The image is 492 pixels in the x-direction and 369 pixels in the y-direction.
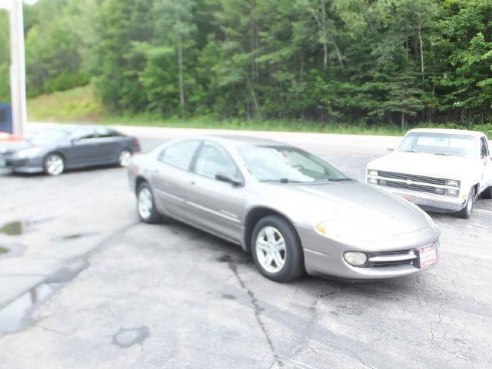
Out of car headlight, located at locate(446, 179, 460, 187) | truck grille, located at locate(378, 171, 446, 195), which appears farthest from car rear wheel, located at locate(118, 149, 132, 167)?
car headlight, located at locate(446, 179, 460, 187)

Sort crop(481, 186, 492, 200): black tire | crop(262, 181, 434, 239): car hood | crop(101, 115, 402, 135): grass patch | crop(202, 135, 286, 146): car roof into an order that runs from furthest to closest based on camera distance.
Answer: crop(101, 115, 402, 135): grass patch, crop(481, 186, 492, 200): black tire, crop(202, 135, 286, 146): car roof, crop(262, 181, 434, 239): car hood

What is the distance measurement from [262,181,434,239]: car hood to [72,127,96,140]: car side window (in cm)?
899

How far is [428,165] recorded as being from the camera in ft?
24.7

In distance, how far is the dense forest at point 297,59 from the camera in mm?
24516

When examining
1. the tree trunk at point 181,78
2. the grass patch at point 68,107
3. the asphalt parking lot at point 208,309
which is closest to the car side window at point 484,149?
the asphalt parking lot at point 208,309

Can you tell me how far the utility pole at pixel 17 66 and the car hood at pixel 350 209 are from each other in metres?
15.5

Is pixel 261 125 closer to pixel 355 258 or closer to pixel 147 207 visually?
pixel 147 207

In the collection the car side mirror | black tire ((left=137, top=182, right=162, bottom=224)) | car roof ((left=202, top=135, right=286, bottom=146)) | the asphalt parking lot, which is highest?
car roof ((left=202, top=135, right=286, bottom=146))

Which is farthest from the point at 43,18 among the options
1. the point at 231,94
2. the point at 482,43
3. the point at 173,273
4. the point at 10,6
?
the point at 173,273

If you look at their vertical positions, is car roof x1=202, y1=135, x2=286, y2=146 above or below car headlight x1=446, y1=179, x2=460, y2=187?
→ above

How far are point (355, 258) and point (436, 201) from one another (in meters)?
3.73

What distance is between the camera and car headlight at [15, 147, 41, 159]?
445 inches

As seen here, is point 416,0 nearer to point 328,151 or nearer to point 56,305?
point 328,151

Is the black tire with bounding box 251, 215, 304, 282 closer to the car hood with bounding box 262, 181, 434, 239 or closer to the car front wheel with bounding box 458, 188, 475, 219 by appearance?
the car hood with bounding box 262, 181, 434, 239
